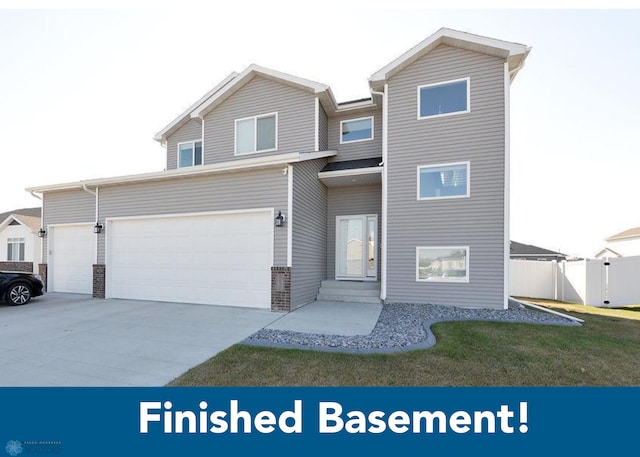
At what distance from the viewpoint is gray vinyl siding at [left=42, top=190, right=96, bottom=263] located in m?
10.3

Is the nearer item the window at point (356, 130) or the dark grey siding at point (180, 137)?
the window at point (356, 130)

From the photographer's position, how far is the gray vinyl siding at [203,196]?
770 cm

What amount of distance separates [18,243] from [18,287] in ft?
38.2

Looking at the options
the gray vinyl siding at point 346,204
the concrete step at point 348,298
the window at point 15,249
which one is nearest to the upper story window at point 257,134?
the gray vinyl siding at point 346,204

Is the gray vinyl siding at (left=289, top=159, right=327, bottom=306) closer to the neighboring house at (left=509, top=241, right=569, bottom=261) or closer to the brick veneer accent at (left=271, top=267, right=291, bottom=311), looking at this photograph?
the brick veneer accent at (left=271, top=267, right=291, bottom=311)

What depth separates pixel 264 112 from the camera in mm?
10289

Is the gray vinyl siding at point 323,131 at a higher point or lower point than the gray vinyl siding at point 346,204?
higher

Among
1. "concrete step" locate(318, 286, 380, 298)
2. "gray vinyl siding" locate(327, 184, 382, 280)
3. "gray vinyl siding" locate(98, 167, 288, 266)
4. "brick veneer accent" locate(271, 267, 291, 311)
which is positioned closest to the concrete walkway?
"brick veneer accent" locate(271, 267, 291, 311)

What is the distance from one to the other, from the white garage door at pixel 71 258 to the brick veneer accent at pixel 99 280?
0.91m

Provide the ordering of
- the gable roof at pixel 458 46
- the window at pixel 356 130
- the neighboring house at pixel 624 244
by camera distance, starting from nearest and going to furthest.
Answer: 1. the gable roof at pixel 458 46
2. the window at pixel 356 130
3. the neighboring house at pixel 624 244

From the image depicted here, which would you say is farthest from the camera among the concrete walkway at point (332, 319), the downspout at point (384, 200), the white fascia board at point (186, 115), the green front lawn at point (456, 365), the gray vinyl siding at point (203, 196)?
the white fascia board at point (186, 115)

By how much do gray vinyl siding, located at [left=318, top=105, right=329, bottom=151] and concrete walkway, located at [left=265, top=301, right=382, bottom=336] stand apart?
5.31 metres

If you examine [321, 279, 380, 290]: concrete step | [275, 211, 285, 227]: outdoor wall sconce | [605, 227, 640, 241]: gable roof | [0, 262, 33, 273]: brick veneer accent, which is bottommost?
[0, 262, 33, 273]: brick veneer accent

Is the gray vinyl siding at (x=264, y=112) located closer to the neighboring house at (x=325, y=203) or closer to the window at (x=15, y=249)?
the neighboring house at (x=325, y=203)
